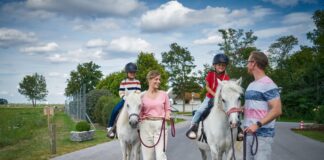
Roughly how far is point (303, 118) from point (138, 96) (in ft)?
129

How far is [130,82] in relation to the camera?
8398mm

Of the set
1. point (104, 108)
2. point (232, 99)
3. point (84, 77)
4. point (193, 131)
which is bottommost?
point (104, 108)

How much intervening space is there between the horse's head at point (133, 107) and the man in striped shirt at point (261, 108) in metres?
1.92

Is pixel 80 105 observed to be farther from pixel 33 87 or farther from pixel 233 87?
pixel 33 87

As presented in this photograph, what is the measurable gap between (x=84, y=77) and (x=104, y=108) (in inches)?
2133

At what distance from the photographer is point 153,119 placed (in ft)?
18.8

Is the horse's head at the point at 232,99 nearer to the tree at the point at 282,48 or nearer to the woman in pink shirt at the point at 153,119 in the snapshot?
the woman in pink shirt at the point at 153,119

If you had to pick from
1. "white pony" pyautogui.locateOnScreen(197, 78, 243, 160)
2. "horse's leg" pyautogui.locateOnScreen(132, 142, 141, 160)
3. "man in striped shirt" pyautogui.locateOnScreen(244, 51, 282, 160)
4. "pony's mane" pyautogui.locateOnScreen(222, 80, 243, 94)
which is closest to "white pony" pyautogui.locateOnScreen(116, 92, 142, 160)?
"horse's leg" pyautogui.locateOnScreen(132, 142, 141, 160)

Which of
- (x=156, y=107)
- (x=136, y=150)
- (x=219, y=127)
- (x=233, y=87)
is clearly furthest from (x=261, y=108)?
(x=136, y=150)

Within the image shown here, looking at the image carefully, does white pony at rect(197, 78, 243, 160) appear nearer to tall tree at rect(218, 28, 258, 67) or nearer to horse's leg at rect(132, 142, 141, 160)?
horse's leg at rect(132, 142, 141, 160)

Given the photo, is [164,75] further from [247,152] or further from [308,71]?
[247,152]

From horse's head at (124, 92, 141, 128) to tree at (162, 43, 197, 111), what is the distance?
68.4 metres

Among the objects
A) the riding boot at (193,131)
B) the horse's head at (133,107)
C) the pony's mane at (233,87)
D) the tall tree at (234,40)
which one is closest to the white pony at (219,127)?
the pony's mane at (233,87)

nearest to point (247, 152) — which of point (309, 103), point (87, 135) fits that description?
point (87, 135)
